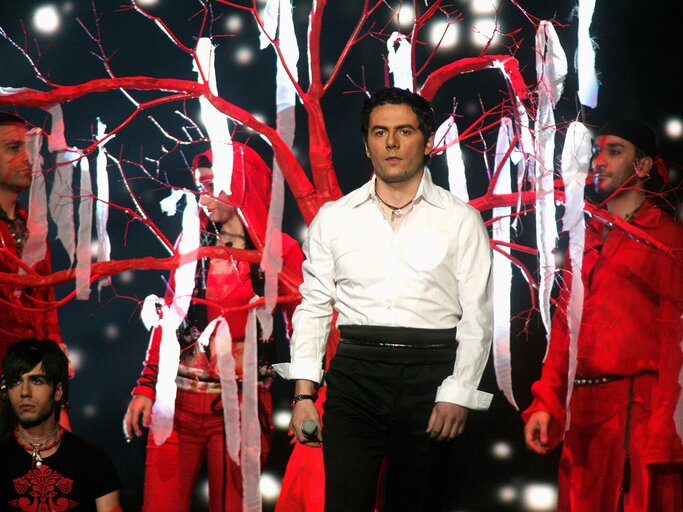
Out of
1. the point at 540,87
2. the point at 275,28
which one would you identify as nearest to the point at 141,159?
the point at 275,28

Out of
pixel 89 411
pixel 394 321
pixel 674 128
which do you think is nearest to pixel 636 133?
pixel 674 128

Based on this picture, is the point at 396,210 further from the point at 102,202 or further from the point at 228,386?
the point at 102,202

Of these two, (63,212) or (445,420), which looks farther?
(63,212)

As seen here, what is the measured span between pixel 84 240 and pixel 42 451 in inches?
25.5

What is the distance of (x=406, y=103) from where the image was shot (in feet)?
7.02

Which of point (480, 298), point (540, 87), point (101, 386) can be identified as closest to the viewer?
point (480, 298)

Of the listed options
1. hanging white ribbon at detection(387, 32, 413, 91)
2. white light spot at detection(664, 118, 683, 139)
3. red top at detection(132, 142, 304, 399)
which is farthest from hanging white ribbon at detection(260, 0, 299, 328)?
white light spot at detection(664, 118, 683, 139)

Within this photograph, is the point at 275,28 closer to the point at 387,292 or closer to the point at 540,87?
the point at 540,87

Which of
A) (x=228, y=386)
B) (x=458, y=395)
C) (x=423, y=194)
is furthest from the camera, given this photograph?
(x=228, y=386)

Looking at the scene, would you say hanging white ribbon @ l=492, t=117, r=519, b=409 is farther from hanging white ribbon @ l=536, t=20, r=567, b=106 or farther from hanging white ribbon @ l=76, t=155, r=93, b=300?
hanging white ribbon @ l=76, t=155, r=93, b=300

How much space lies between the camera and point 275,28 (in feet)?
9.04

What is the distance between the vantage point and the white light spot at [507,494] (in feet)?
10.3

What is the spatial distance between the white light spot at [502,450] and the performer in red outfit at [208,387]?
0.81 meters

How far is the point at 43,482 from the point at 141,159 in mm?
1217
